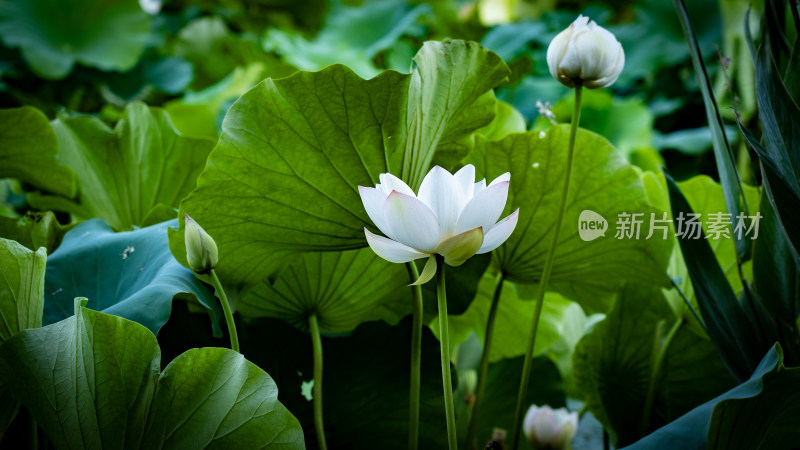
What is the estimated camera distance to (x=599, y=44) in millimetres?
529

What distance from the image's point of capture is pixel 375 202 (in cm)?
45

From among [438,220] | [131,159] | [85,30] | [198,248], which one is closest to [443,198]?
[438,220]

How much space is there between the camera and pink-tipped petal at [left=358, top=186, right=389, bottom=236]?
45 centimetres

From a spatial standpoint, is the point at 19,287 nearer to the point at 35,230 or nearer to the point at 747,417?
the point at 35,230

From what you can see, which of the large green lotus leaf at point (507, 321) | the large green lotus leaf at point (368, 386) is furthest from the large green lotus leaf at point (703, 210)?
the large green lotus leaf at point (368, 386)

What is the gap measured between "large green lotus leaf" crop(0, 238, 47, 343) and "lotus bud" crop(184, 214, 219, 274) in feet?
0.39

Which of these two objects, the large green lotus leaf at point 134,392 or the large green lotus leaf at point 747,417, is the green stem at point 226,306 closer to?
the large green lotus leaf at point 134,392

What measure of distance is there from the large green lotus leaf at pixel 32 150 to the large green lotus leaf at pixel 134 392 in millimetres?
370

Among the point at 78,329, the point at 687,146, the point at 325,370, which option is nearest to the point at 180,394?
the point at 78,329

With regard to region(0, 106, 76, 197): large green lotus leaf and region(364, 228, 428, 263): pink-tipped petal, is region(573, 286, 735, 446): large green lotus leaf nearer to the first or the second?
region(364, 228, 428, 263): pink-tipped petal

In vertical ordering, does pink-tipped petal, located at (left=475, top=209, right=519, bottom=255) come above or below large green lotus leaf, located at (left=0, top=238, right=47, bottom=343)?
above

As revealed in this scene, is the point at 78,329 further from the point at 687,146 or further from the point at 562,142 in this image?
the point at 687,146

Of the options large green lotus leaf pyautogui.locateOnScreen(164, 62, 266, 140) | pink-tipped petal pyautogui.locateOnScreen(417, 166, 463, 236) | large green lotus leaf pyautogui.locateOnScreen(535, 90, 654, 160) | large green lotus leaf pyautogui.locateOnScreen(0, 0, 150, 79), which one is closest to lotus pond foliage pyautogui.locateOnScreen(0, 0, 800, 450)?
pink-tipped petal pyautogui.locateOnScreen(417, 166, 463, 236)

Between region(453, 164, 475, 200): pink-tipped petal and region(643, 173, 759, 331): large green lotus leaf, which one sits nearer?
region(453, 164, 475, 200): pink-tipped petal
